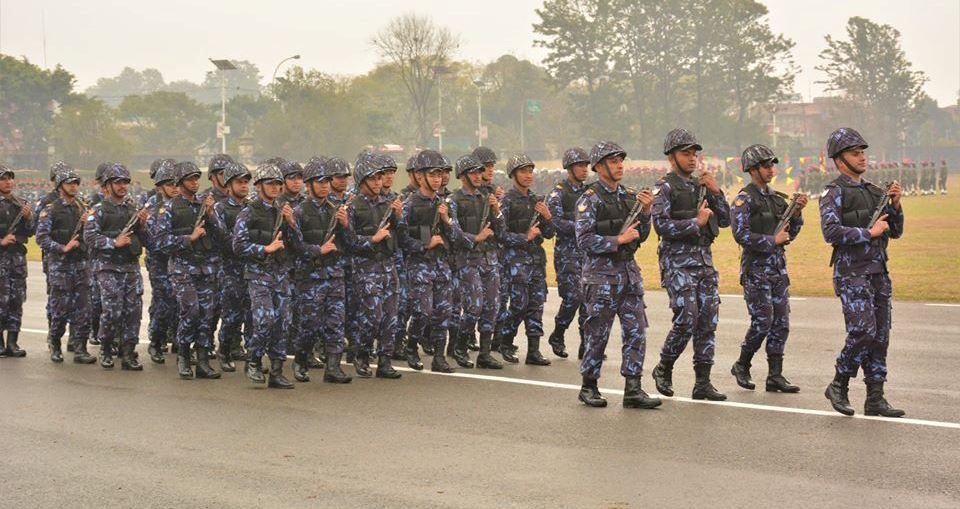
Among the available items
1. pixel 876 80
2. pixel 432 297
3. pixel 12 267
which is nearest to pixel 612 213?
pixel 432 297

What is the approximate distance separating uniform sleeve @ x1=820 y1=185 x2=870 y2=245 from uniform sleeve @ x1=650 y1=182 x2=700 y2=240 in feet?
3.44

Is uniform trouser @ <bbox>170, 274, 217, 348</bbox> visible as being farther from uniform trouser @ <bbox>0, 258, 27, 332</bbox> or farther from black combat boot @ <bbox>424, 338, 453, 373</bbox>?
uniform trouser @ <bbox>0, 258, 27, 332</bbox>

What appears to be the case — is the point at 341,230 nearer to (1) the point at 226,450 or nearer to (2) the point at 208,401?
(2) the point at 208,401

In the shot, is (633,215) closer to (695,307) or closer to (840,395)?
(695,307)

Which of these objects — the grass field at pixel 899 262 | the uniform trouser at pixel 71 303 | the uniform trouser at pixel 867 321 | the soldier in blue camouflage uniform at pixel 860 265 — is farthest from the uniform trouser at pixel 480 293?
the grass field at pixel 899 262

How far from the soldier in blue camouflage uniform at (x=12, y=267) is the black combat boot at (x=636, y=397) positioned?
7.45 m

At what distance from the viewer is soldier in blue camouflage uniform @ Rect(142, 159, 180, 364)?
1360 centimetres

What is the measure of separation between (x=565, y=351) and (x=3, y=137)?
86174 mm

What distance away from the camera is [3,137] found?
92688 millimetres

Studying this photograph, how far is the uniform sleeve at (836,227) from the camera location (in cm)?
1003

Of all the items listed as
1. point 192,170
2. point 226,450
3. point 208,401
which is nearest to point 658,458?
point 226,450

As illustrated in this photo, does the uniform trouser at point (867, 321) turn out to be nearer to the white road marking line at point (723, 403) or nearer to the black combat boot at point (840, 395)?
the black combat boot at point (840, 395)

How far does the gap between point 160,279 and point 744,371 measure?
20.3ft

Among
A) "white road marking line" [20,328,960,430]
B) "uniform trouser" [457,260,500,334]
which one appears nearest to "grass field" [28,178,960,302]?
"uniform trouser" [457,260,500,334]
